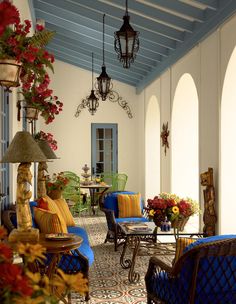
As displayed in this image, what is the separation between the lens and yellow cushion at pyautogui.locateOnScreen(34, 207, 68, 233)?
3929 mm

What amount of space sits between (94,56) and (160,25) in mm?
3754

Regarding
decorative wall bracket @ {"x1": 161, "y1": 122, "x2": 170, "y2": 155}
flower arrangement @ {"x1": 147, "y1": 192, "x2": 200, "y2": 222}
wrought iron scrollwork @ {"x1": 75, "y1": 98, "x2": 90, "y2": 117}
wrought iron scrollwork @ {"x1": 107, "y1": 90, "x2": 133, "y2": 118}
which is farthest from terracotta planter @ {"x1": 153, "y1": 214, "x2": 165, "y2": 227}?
wrought iron scrollwork @ {"x1": 107, "y1": 90, "x2": 133, "y2": 118}

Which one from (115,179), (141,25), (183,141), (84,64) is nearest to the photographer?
(141,25)

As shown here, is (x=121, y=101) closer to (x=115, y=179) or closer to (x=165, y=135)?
(x=115, y=179)

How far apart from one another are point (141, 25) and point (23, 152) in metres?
4.46

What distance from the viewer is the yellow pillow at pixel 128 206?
6.74 meters

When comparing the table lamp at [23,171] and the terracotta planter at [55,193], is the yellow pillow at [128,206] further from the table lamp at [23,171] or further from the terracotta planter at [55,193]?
the table lamp at [23,171]

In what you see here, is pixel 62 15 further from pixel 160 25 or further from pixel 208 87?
pixel 208 87

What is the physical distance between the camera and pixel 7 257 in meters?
1.13

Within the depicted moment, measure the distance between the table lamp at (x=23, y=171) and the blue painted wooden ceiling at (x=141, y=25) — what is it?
3.24 meters

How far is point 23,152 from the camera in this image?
3260mm

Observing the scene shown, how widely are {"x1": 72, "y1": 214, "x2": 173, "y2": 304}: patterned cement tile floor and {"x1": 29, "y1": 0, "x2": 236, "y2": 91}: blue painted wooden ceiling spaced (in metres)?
3.48

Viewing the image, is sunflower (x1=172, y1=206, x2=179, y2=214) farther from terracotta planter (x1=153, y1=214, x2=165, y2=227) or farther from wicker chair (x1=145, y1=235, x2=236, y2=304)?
wicker chair (x1=145, y1=235, x2=236, y2=304)

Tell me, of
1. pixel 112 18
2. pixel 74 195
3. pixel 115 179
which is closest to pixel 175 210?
pixel 112 18
